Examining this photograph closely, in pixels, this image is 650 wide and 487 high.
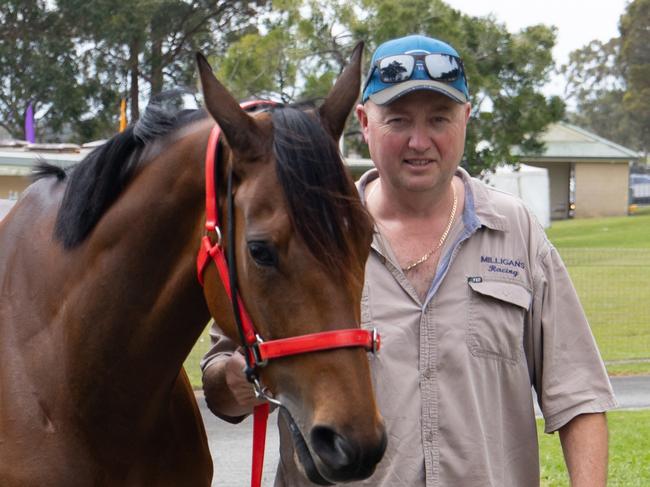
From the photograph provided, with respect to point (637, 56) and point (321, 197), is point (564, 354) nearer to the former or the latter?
point (321, 197)

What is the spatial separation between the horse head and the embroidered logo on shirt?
56 cm

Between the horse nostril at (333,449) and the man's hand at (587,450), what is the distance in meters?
0.90

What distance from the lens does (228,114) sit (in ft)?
7.45

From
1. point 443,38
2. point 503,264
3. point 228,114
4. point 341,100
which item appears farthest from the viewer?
point 443,38

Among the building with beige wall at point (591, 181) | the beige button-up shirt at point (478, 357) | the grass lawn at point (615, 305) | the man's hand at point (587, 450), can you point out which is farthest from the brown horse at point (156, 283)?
the building with beige wall at point (591, 181)

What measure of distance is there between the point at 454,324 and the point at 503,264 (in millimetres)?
237

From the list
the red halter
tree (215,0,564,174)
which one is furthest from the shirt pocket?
tree (215,0,564,174)

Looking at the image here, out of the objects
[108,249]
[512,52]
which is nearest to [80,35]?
[512,52]

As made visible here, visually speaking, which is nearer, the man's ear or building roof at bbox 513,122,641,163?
the man's ear

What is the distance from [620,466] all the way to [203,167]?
4861 mm

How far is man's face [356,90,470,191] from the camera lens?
8.62 feet

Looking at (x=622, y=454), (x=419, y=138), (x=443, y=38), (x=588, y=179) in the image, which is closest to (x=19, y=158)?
(x=622, y=454)

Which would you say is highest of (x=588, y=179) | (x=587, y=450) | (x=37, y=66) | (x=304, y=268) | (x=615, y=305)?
(x=37, y=66)

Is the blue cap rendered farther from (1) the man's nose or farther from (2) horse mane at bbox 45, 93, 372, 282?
(2) horse mane at bbox 45, 93, 372, 282
